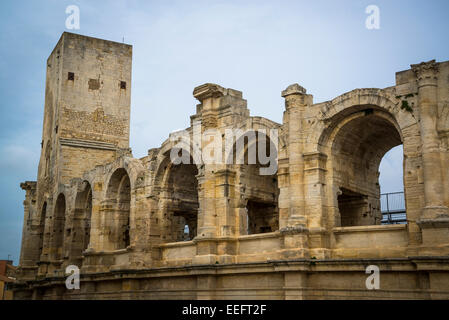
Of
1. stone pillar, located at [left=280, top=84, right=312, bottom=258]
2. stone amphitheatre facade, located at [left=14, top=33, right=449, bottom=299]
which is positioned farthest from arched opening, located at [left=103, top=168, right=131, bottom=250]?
stone pillar, located at [left=280, top=84, right=312, bottom=258]

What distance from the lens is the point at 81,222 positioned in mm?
24797

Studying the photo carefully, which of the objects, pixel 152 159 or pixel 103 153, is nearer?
pixel 152 159

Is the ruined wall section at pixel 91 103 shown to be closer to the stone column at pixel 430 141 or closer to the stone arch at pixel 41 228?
the stone arch at pixel 41 228

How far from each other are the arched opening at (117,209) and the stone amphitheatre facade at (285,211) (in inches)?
1.8

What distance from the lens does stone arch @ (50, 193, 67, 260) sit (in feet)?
86.5

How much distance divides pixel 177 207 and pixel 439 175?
10.4 metres

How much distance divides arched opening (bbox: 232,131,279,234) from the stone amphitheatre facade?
64 millimetres

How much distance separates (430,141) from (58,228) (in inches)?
780

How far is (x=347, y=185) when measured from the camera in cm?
1578

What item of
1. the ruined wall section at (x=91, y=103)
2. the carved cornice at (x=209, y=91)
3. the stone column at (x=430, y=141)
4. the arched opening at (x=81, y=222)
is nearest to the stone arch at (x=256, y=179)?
the carved cornice at (x=209, y=91)

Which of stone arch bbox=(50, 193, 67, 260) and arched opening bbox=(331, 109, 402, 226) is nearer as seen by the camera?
arched opening bbox=(331, 109, 402, 226)

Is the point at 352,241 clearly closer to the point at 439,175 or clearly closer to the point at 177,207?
the point at 439,175

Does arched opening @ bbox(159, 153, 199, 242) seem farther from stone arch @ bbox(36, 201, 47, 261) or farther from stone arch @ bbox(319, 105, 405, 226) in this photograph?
stone arch @ bbox(36, 201, 47, 261)

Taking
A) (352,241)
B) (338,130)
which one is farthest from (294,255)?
(338,130)
